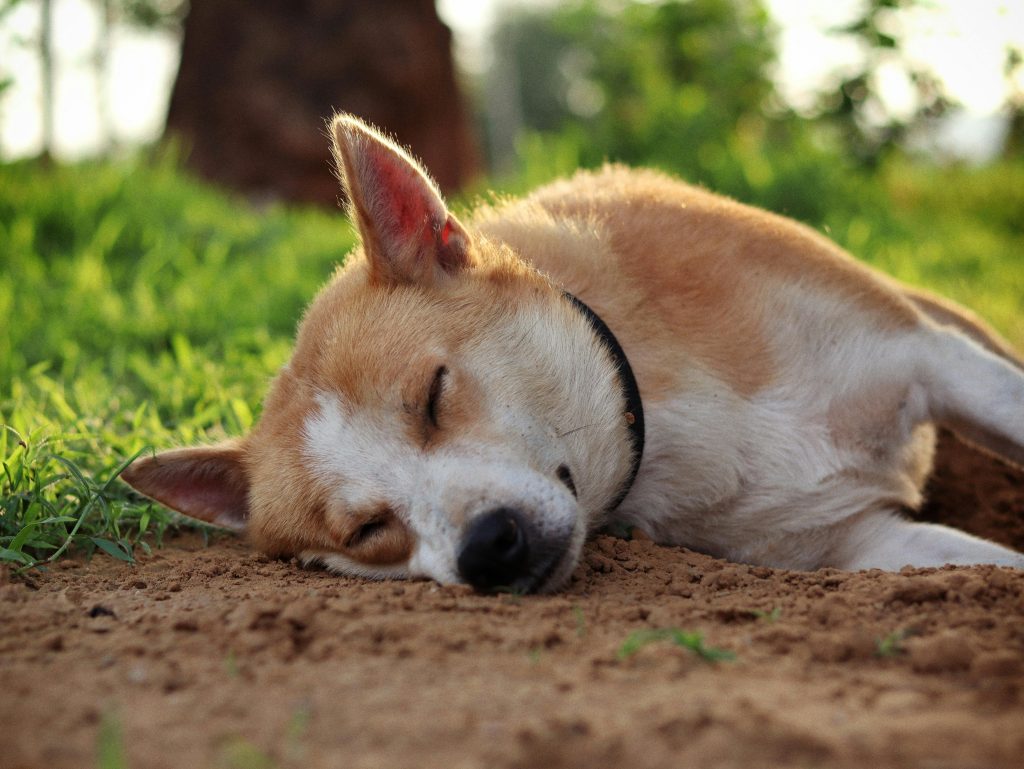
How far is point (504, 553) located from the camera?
249cm

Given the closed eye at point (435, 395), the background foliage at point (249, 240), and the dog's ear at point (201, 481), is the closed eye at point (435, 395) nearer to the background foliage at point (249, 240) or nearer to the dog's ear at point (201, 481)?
the dog's ear at point (201, 481)

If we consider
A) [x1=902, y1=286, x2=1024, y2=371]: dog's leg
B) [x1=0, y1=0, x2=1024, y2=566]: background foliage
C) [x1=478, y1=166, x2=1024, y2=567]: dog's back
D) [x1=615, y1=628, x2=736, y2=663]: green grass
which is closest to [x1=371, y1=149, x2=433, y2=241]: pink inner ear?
[x1=478, y1=166, x2=1024, y2=567]: dog's back

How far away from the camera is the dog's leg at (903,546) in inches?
122

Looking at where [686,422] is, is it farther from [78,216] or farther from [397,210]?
[78,216]

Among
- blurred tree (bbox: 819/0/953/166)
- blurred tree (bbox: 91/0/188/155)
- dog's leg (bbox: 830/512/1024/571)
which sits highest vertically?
blurred tree (bbox: 91/0/188/155)

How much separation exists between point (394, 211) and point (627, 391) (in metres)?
0.92

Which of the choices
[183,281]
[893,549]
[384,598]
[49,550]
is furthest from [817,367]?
[183,281]

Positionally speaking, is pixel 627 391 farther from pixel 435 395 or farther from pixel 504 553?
pixel 504 553

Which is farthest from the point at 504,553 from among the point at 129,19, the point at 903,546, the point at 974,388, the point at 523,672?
the point at 129,19

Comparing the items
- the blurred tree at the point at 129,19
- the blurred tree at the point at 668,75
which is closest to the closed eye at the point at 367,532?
the blurred tree at the point at 668,75

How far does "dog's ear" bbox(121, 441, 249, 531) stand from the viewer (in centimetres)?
326

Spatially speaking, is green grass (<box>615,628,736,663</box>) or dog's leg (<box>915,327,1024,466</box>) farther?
dog's leg (<box>915,327,1024,466</box>)

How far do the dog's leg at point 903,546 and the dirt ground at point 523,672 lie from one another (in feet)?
1.89

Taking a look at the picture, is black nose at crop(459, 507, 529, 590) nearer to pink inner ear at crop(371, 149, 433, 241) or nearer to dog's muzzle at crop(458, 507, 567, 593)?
dog's muzzle at crop(458, 507, 567, 593)
